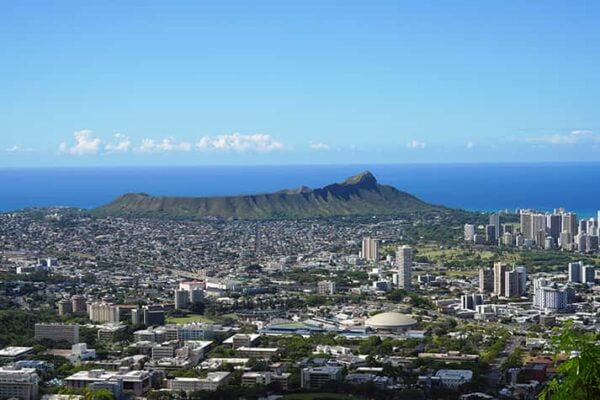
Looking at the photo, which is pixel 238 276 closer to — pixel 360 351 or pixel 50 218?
pixel 360 351

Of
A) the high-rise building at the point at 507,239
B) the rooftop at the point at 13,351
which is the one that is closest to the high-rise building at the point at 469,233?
the high-rise building at the point at 507,239

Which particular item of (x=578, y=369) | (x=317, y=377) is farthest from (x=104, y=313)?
(x=578, y=369)

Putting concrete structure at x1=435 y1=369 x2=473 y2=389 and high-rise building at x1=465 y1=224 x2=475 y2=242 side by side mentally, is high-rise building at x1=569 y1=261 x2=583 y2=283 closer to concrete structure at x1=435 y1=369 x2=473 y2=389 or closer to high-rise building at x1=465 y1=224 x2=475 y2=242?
high-rise building at x1=465 y1=224 x2=475 y2=242

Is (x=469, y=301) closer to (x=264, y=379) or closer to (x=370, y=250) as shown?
(x=370, y=250)

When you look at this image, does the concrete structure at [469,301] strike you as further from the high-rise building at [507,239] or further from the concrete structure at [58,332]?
the high-rise building at [507,239]

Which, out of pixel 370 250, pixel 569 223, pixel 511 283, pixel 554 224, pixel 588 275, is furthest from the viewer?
pixel 554 224

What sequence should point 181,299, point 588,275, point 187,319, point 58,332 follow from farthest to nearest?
point 588,275
point 181,299
point 187,319
point 58,332

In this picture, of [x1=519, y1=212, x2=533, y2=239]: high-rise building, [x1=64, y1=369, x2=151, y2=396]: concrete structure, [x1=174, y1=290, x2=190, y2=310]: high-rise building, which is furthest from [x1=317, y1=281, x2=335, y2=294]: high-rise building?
[x1=519, y1=212, x2=533, y2=239]: high-rise building
